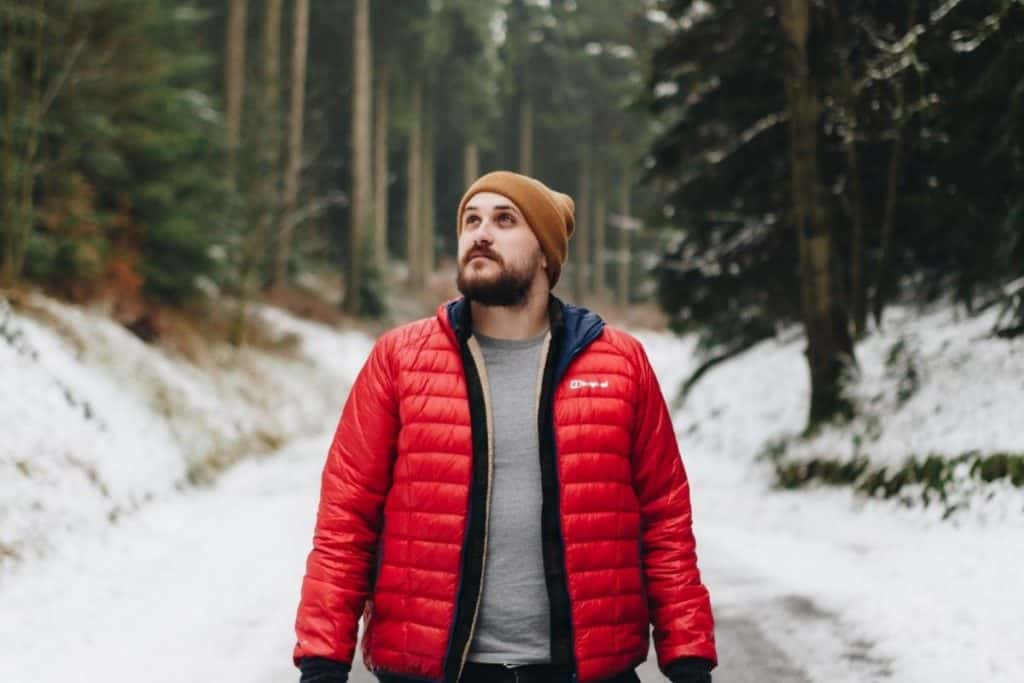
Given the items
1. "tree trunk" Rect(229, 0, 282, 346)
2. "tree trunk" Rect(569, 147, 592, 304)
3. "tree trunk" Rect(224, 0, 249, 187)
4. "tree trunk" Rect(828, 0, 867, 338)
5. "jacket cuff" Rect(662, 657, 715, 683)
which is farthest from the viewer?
"tree trunk" Rect(569, 147, 592, 304)

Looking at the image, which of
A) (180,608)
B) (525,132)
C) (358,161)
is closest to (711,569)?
(180,608)

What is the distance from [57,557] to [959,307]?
448 inches

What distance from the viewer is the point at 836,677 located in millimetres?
5562

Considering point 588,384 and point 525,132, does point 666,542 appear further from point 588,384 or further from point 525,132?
point 525,132

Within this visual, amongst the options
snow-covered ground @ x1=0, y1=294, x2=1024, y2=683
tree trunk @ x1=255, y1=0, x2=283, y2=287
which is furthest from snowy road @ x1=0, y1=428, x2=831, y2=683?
tree trunk @ x1=255, y1=0, x2=283, y2=287

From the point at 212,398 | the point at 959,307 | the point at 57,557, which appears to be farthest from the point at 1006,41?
the point at 212,398

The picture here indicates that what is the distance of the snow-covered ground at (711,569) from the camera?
583cm

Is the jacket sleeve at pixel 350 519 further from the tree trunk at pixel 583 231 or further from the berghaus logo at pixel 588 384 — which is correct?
the tree trunk at pixel 583 231

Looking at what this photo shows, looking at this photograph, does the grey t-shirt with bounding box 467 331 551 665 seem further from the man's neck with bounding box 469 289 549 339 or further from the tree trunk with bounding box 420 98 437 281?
the tree trunk with bounding box 420 98 437 281

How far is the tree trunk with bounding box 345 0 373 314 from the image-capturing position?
30.6 m

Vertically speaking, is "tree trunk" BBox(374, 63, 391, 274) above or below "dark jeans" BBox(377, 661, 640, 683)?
above

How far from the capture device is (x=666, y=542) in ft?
9.37

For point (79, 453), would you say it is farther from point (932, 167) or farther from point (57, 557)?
point (932, 167)

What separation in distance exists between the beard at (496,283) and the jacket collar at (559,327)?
80 mm
